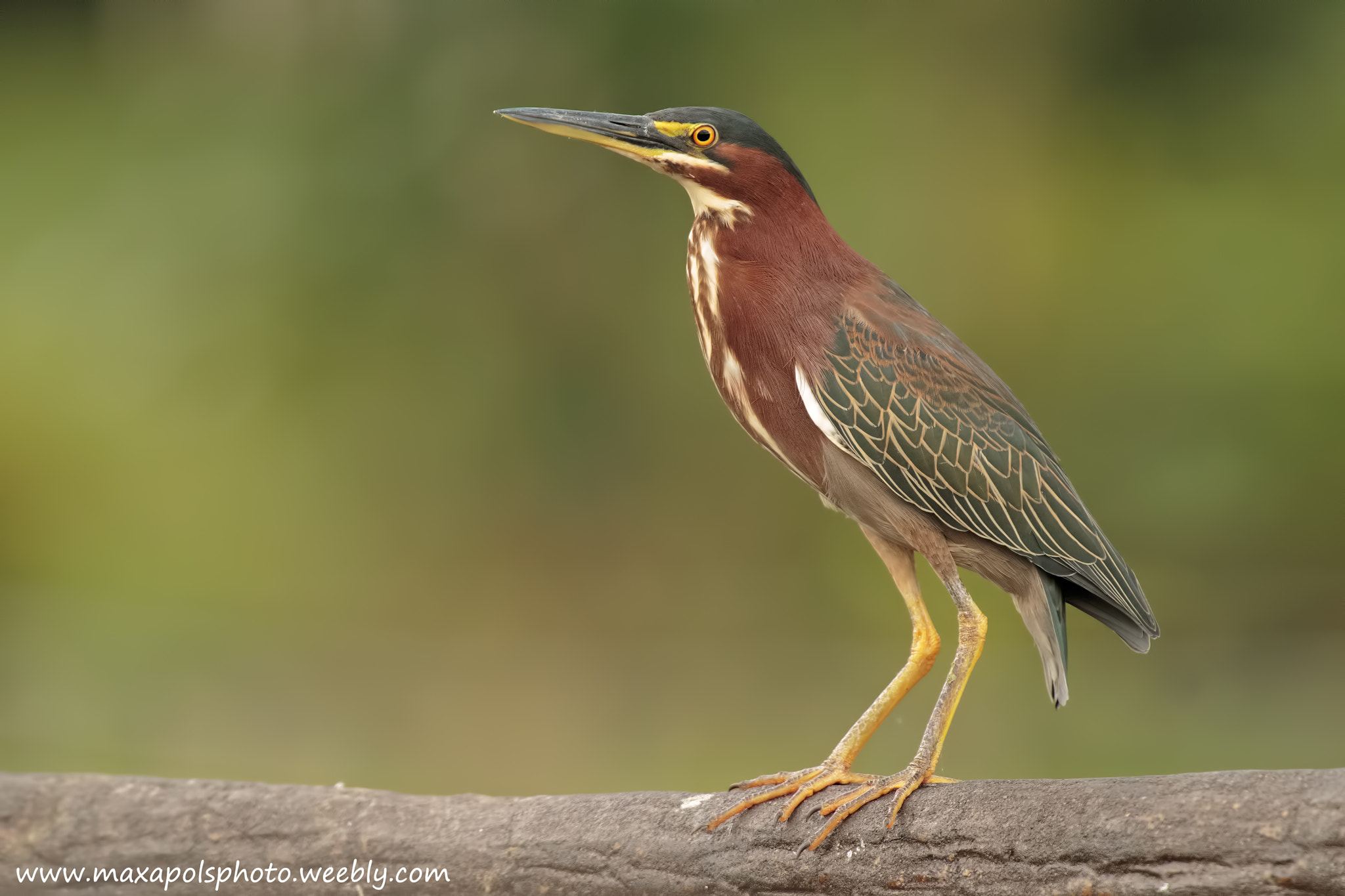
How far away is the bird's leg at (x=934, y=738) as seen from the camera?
137cm

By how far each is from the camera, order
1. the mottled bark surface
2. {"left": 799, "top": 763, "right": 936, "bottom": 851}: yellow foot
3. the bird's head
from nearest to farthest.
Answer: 1. the mottled bark surface
2. {"left": 799, "top": 763, "right": 936, "bottom": 851}: yellow foot
3. the bird's head

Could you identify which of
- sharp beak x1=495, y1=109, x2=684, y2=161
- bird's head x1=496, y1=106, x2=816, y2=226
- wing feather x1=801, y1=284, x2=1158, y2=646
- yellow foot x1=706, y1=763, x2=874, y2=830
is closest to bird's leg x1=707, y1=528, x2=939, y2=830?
yellow foot x1=706, y1=763, x2=874, y2=830

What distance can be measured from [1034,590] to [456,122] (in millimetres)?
2773

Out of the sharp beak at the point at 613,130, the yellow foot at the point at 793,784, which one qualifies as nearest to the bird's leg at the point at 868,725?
the yellow foot at the point at 793,784

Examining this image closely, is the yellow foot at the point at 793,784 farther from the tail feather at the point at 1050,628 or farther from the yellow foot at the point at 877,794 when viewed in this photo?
the tail feather at the point at 1050,628

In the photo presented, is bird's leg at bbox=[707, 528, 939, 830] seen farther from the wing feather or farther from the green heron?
the wing feather

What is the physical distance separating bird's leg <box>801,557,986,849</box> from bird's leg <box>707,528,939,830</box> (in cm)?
4

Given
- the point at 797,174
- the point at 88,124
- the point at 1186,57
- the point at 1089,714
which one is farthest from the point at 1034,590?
the point at 88,124

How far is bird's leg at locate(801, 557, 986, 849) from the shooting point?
137cm

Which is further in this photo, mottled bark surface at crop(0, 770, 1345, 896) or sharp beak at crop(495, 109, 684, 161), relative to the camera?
sharp beak at crop(495, 109, 684, 161)

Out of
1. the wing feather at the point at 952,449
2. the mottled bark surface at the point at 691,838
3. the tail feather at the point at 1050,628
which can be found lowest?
the mottled bark surface at the point at 691,838

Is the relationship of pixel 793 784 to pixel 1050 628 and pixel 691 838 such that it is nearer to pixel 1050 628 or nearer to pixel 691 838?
pixel 691 838

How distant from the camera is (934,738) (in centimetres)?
141

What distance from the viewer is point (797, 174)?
4.94 ft
